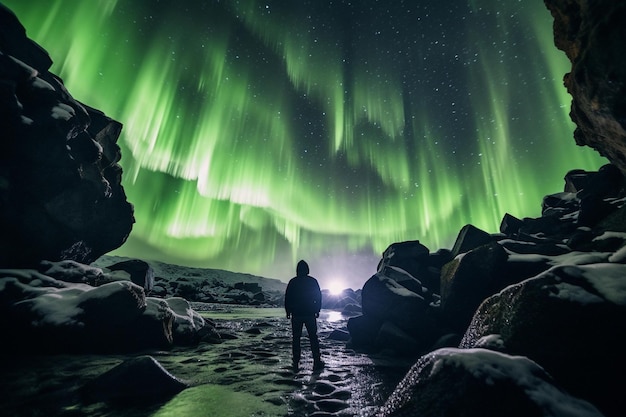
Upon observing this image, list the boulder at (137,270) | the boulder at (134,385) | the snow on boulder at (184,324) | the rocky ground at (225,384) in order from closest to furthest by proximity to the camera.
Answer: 1. the rocky ground at (225,384)
2. the boulder at (134,385)
3. the snow on boulder at (184,324)
4. the boulder at (137,270)

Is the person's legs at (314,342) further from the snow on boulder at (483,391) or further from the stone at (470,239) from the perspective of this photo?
the stone at (470,239)

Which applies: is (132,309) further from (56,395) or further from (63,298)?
(56,395)

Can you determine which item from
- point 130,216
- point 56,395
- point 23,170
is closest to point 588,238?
point 56,395

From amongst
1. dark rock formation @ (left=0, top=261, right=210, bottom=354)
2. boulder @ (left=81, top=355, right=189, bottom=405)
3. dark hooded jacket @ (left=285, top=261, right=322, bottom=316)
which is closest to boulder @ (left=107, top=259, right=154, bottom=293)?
dark rock formation @ (left=0, top=261, right=210, bottom=354)

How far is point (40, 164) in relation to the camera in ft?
55.9

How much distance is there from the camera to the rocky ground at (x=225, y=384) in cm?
420

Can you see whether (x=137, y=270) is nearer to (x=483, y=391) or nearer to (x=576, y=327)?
(x=483, y=391)

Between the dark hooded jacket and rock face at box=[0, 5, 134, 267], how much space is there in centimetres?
1868

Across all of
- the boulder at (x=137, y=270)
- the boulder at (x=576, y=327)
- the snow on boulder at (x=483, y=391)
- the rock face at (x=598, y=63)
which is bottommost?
the snow on boulder at (x=483, y=391)

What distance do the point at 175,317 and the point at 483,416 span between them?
11690 mm

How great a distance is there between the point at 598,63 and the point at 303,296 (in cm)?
990

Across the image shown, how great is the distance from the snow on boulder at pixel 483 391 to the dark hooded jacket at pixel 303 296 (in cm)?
465

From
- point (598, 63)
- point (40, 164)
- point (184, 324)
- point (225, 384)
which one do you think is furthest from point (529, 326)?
point (40, 164)

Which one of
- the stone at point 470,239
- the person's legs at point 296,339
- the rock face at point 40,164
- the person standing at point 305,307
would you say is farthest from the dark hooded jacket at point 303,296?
the rock face at point 40,164
